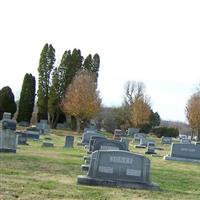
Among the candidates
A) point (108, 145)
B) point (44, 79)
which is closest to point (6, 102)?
point (44, 79)

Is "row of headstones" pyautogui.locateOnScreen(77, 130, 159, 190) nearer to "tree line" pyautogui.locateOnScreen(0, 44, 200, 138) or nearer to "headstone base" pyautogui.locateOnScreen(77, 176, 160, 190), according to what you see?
→ "headstone base" pyautogui.locateOnScreen(77, 176, 160, 190)

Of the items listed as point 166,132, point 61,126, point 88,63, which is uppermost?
point 88,63

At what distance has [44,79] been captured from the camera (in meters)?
68.2

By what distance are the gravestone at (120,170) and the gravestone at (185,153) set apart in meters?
14.2

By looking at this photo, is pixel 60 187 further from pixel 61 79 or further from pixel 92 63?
pixel 92 63

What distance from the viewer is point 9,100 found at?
63562mm

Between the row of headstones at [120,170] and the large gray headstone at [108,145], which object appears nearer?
the row of headstones at [120,170]

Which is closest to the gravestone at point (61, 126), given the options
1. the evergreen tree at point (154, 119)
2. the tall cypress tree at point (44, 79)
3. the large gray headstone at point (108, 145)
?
the tall cypress tree at point (44, 79)

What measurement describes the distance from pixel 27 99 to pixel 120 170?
2176 inches

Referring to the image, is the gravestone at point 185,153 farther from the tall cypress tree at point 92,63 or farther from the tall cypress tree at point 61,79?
the tall cypress tree at point 92,63

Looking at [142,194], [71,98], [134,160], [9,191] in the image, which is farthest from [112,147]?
[71,98]

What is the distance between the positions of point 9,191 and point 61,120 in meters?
60.3

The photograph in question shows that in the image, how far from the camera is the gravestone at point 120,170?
1236 cm

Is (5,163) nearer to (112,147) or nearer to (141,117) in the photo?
(112,147)
